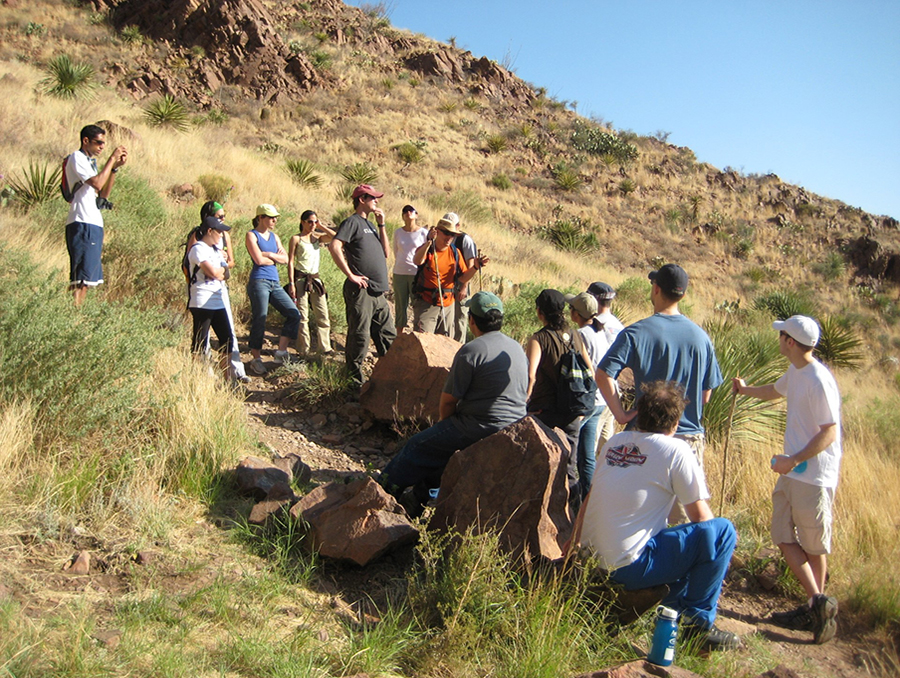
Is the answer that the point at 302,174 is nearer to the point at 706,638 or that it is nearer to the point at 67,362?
the point at 67,362

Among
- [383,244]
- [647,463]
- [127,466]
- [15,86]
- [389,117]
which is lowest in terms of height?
[127,466]

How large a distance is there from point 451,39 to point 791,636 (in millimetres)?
40542

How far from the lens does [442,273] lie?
6434mm

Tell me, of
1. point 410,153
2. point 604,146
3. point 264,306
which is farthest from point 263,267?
point 604,146

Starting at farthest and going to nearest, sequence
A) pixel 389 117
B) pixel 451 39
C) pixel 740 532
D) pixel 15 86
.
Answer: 1. pixel 451 39
2. pixel 389 117
3. pixel 15 86
4. pixel 740 532

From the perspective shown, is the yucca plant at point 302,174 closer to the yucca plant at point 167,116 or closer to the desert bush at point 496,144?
the yucca plant at point 167,116

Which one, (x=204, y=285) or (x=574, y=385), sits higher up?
(x=204, y=285)

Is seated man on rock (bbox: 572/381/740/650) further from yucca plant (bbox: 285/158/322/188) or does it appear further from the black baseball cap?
yucca plant (bbox: 285/158/322/188)

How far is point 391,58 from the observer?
35.4 meters

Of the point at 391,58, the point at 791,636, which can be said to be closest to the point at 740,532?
the point at 791,636

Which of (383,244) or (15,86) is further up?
(15,86)

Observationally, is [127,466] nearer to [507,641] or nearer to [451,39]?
[507,641]

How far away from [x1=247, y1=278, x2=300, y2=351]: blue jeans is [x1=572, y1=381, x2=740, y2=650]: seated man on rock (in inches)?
167

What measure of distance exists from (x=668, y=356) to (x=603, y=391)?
0.43 metres
